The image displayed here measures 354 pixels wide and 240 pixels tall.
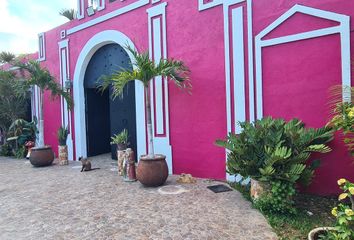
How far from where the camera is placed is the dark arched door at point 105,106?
7859 millimetres

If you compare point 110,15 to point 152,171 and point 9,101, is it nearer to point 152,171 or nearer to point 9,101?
point 152,171

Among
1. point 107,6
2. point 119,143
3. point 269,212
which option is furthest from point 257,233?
point 107,6

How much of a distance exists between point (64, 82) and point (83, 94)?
35.6 inches

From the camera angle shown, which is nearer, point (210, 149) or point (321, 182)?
point (321, 182)

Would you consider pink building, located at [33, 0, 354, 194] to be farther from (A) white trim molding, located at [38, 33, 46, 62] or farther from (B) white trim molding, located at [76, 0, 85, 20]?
(A) white trim molding, located at [38, 33, 46, 62]

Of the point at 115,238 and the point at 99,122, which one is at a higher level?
the point at 99,122

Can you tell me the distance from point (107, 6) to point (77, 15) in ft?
5.01

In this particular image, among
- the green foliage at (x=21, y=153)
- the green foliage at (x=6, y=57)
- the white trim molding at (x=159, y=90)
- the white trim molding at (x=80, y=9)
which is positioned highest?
the white trim molding at (x=80, y=9)

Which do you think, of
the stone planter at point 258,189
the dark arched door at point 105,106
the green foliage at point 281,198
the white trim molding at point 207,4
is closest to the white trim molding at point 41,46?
the dark arched door at point 105,106

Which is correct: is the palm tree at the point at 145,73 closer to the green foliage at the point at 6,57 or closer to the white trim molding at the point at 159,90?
the white trim molding at the point at 159,90

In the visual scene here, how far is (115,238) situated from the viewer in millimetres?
3316

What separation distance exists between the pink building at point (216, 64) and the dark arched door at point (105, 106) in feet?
0.14

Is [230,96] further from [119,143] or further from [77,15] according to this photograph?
[77,15]

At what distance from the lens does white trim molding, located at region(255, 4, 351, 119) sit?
4215 millimetres
